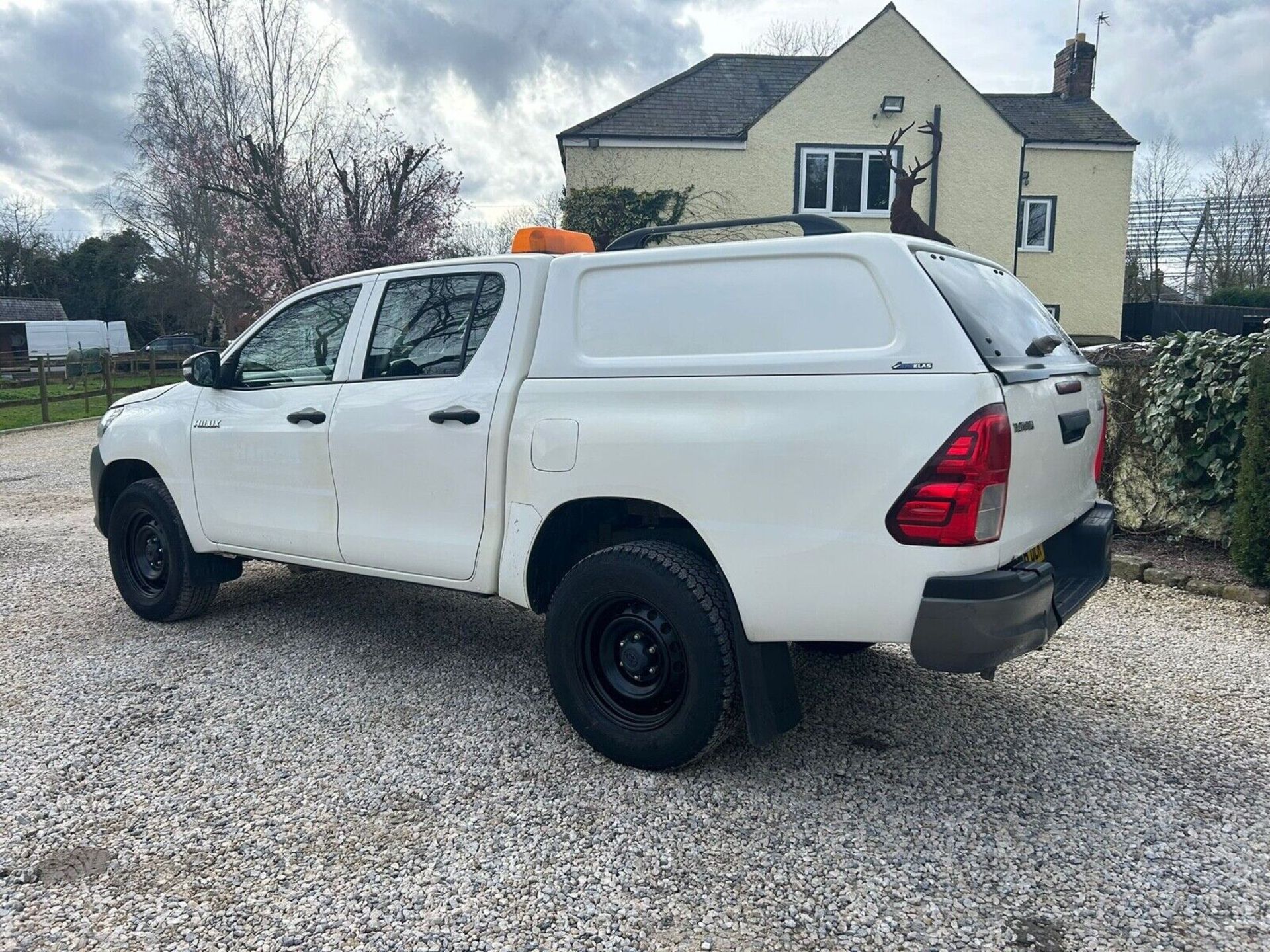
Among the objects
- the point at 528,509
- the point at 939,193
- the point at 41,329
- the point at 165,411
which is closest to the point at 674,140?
the point at 939,193

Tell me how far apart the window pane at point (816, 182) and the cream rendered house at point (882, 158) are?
27 millimetres

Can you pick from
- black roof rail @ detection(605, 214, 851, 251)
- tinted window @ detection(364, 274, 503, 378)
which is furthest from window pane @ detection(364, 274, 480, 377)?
black roof rail @ detection(605, 214, 851, 251)

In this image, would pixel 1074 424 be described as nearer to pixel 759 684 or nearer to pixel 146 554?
pixel 759 684

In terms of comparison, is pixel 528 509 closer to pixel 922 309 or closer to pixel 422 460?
pixel 422 460

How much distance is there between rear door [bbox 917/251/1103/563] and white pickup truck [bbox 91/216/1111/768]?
2 centimetres

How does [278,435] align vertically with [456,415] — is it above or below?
below

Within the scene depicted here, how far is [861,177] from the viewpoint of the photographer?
732 inches

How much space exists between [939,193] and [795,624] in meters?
17.9

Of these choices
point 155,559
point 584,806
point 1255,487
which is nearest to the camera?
point 584,806

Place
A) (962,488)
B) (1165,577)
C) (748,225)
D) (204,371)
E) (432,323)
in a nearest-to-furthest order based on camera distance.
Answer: (962,488), (748,225), (432,323), (204,371), (1165,577)

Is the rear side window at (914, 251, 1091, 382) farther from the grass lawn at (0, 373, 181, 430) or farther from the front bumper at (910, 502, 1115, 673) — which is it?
the grass lawn at (0, 373, 181, 430)

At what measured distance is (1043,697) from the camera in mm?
4129

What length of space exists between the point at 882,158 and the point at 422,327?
16.6 metres

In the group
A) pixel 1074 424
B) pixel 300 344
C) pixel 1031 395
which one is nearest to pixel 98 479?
pixel 300 344
